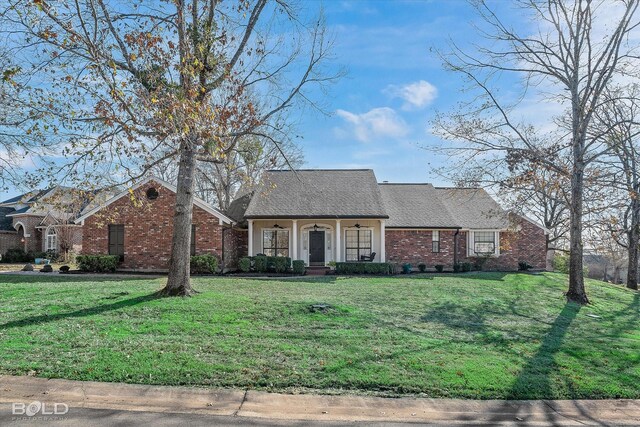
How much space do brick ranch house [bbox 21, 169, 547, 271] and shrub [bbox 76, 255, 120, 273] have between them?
1.93 feet

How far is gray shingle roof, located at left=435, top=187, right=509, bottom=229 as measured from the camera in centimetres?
2456

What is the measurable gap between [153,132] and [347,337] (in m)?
5.84

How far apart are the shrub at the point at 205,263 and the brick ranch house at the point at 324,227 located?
0.66 metres

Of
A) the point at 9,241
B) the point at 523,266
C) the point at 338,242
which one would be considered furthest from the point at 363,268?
the point at 9,241

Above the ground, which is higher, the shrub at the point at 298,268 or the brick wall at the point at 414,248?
the brick wall at the point at 414,248

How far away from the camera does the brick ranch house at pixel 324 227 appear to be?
2030 cm

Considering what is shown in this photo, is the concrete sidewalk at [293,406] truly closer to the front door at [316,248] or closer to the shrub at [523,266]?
the front door at [316,248]

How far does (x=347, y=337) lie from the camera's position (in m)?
7.68

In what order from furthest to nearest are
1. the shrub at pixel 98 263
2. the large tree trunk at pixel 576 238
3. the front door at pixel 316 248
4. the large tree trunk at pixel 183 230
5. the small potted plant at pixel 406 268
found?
the front door at pixel 316 248, the small potted plant at pixel 406 268, the shrub at pixel 98 263, the large tree trunk at pixel 576 238, the large tree trunk at pixel 183 230

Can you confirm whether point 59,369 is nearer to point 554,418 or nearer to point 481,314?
point 554,418

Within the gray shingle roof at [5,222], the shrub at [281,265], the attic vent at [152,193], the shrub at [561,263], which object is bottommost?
the shrub at [561,263]

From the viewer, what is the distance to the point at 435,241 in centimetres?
2352

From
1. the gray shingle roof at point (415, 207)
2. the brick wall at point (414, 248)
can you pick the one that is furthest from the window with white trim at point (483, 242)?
the brick wall at point (414, 248)

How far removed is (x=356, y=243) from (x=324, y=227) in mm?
1925
